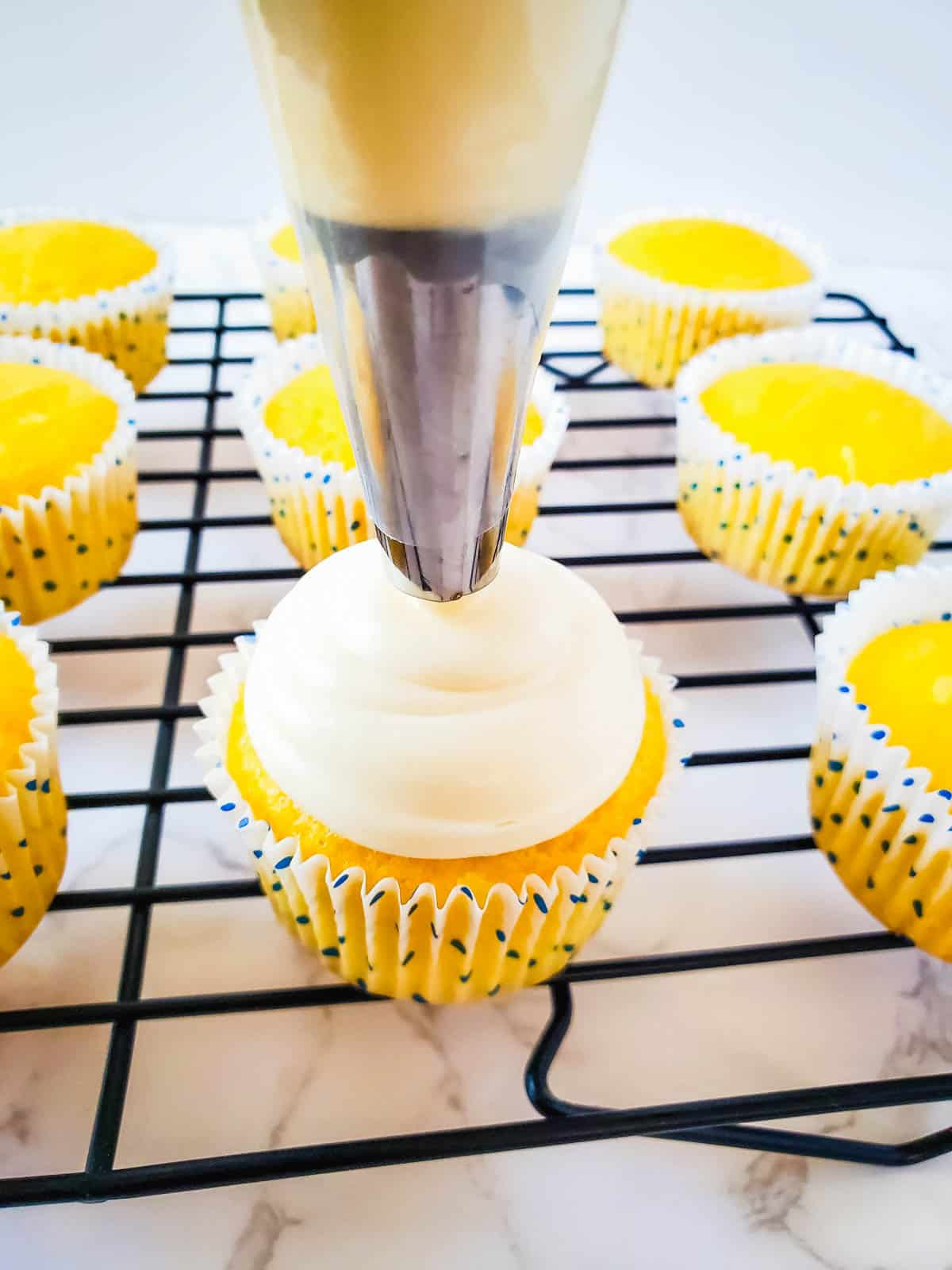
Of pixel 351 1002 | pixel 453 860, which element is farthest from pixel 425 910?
pixel 351 1002

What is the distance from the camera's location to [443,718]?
0.57 metres

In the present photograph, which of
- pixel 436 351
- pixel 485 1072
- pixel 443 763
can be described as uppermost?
pixel 436 351

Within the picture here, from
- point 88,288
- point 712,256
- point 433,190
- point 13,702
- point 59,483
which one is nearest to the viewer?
point 433,190

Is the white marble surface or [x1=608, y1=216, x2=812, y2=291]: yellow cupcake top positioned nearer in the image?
the white marble surface

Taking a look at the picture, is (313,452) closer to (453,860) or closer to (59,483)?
(59,483)

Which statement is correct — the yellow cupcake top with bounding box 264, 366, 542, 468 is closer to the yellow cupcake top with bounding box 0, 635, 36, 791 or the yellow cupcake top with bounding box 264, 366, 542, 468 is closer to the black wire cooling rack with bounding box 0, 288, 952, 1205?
the black wire cooling rack with bounding box 0, 288, 952, 1205

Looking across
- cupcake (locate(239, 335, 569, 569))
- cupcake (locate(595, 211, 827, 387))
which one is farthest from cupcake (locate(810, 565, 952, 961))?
cupcake (locate(595, 211, 827, 387))

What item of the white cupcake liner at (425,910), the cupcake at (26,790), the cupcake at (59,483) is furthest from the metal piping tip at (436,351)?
the cupcake at (59,483)

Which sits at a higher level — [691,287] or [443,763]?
[691,287]

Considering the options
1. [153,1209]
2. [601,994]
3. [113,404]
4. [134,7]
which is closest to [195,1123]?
[153,1209]

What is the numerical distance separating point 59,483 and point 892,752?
788mm

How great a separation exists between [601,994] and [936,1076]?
0.82 feet

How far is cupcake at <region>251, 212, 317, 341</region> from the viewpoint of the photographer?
1.29 metres

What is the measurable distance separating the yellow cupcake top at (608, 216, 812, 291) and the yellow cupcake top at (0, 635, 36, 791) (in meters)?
0.99
